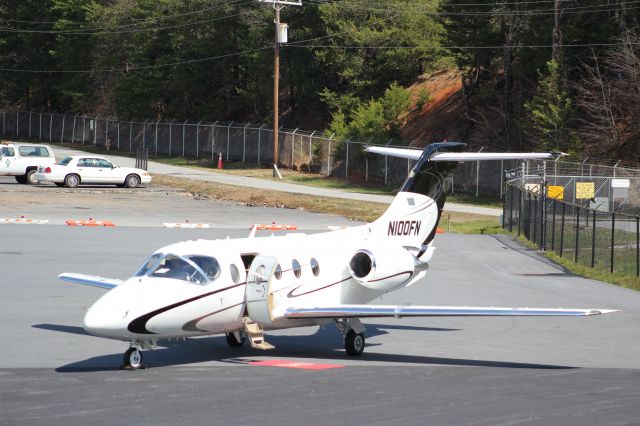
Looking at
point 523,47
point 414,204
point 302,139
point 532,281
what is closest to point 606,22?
point 523,47

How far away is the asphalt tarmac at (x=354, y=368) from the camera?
14.3 meters

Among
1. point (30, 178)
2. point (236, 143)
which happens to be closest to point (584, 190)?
point (30, 178)

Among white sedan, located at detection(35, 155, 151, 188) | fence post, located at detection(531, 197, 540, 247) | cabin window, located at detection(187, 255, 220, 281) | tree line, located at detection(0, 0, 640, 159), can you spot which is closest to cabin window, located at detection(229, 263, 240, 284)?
cabin window, located at detection(187, 255, 220, 281)

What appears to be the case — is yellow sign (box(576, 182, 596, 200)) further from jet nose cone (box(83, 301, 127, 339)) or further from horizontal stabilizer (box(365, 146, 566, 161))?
jet nose cone (box(83, 301, 127, 339))

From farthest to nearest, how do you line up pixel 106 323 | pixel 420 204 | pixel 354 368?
pixel 420 204 → pixel 354 368 → pixel 106 323

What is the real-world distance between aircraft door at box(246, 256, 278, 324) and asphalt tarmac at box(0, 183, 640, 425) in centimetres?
90

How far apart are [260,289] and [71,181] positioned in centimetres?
4582

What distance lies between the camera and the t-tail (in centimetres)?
2277

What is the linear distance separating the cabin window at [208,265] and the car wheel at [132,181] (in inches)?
1834

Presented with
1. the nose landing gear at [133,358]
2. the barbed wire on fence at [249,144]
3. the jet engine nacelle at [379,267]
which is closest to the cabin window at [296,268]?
the jet engine nacelle at [379,267]

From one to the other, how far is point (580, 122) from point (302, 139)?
2393 centimetres

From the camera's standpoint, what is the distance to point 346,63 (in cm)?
8312

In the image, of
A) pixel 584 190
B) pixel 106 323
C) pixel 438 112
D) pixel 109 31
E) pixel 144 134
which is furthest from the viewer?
pixel 109 31

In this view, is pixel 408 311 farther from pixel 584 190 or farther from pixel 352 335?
pixel 584 190
